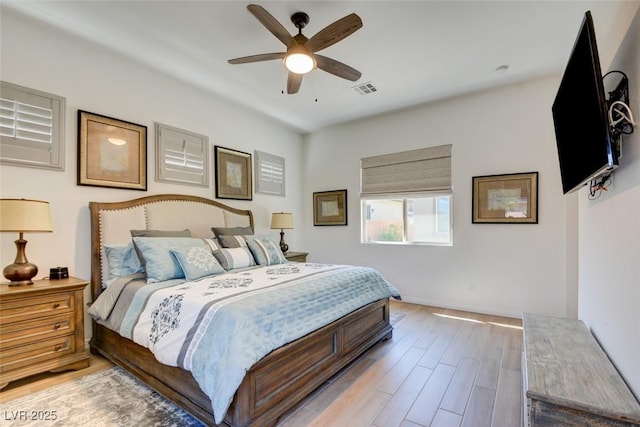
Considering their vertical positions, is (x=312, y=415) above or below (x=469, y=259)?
below

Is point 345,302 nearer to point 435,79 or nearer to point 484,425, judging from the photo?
point 484,425

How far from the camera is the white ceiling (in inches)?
92.4

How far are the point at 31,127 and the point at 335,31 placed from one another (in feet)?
8.76

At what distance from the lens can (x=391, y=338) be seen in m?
3.06

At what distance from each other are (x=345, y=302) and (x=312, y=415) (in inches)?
32.1

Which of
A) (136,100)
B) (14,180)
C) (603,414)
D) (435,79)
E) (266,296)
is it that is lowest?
(603,414)

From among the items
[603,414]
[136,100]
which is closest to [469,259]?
[603,414]

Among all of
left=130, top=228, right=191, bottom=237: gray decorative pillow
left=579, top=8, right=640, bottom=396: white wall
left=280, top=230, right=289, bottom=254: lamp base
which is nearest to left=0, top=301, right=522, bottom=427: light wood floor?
left=579, top=8, right=640, bottom=396: white wall

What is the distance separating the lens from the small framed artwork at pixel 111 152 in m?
2.80

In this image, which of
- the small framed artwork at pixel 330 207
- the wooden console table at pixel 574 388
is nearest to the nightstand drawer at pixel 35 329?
the wooden console table at pixel 574 388

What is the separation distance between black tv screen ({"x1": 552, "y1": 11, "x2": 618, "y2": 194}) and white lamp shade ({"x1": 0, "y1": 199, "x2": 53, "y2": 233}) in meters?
3.53

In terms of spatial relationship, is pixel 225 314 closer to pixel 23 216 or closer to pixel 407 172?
pixel 23 216

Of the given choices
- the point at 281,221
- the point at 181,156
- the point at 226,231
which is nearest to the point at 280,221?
the point at 281,221

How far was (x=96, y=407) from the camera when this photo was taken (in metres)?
1.91
